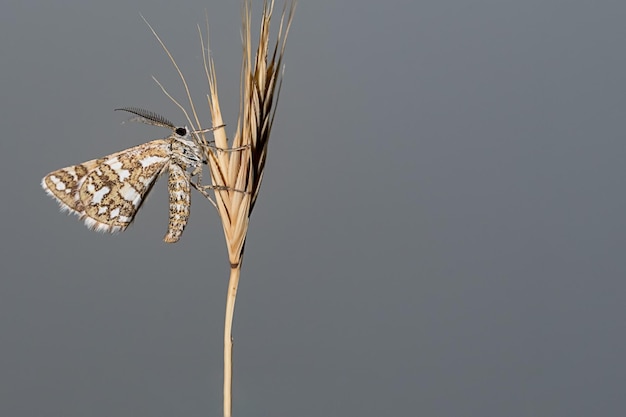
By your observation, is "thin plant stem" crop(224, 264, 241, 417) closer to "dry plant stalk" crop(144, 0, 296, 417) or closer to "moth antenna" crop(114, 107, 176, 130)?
"dry plant stalk" crop(144, 0, 296, 417)

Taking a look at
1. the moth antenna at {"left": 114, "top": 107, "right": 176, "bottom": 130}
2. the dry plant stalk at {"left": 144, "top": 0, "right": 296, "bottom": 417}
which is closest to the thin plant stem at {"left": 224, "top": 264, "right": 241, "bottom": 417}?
the dry plant stalk at {"left": 144, "top": 0, "right": 296, "bottom": 417}

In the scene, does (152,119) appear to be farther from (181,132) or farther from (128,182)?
(128,182)

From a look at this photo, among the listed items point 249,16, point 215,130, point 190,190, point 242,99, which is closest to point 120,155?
point 190,190

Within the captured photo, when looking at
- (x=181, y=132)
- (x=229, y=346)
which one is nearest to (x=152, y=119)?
(x=181, y=132)

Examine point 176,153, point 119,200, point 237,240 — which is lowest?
point 237,240

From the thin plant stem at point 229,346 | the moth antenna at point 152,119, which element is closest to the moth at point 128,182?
the moth antenna at point 152,119

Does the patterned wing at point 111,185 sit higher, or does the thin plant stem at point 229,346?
the patterned wing at point 111,185

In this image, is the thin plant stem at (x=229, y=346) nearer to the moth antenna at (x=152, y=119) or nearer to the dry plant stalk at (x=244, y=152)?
the dry plant stalk at (x=244, y=152)

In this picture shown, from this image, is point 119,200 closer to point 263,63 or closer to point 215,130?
point 215,130
